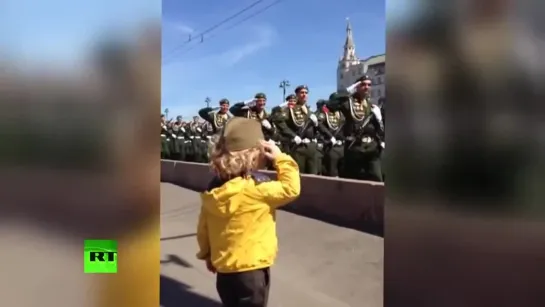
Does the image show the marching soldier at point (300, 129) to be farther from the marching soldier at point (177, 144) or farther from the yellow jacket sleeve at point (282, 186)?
the marching soldier at point (177, 144)

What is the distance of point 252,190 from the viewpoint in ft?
7.66

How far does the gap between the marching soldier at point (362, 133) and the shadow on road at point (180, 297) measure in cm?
327

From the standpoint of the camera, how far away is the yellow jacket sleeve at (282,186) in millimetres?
2357

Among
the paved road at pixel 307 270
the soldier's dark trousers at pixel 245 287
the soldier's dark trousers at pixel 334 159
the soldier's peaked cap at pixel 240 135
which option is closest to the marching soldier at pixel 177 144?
the soldier's dark trousers at pixel 334 159

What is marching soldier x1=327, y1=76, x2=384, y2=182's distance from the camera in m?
7.52

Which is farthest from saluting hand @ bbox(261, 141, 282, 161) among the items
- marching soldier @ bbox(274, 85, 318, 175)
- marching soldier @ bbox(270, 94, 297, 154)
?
marching soldier @ bbox(270, 94, 297, 154)

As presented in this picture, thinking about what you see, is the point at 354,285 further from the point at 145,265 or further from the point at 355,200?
the point at 145,265

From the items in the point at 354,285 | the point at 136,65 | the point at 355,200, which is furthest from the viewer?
the point at 355,200

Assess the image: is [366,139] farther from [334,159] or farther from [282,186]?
[282,186]

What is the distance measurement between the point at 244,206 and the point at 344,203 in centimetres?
415

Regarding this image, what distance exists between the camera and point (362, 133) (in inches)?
309

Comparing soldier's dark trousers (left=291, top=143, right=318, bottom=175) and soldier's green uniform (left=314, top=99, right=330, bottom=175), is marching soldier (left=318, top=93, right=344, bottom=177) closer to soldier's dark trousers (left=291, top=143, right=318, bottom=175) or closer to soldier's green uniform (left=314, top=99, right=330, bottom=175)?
soldier's green uniform (left=314, top=99, right=330, bottom=175)

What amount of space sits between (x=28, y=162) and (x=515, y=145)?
1.37 metres

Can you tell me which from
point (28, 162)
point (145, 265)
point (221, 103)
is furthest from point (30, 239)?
point (221, 103)
